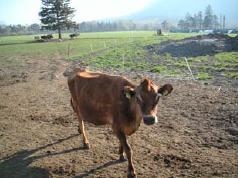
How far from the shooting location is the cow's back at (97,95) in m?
7.69

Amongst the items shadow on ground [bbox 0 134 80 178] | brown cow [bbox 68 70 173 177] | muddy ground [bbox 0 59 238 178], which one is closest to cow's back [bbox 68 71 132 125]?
brown cow [bbox 68 70 173 177]

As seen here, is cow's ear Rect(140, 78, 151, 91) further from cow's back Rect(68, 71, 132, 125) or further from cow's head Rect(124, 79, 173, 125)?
cow's back Rect(68, 71, 132, 125)

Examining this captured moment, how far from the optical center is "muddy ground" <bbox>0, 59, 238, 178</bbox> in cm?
778

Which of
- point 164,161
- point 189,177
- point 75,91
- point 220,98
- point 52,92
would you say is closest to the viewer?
point 189,177

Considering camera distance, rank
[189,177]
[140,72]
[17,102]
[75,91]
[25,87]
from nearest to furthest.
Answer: [189,177] < [75,91] < [17,102] < [25,87] < [140,72]

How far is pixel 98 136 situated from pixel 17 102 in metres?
5.91

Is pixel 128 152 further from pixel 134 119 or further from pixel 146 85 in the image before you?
pixel 146 85

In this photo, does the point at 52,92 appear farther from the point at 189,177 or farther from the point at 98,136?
the point at 189,177

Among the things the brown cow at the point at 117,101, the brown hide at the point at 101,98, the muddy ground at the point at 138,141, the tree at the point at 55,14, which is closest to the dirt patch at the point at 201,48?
the muddy ground at the point at 138,141

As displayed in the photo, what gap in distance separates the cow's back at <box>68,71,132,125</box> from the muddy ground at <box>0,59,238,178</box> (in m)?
1.02

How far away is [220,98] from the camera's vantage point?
13.2 m

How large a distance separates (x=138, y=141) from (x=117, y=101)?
2.20 m

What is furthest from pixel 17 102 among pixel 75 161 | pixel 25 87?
pixel 75 161

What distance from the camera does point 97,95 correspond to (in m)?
8.24
